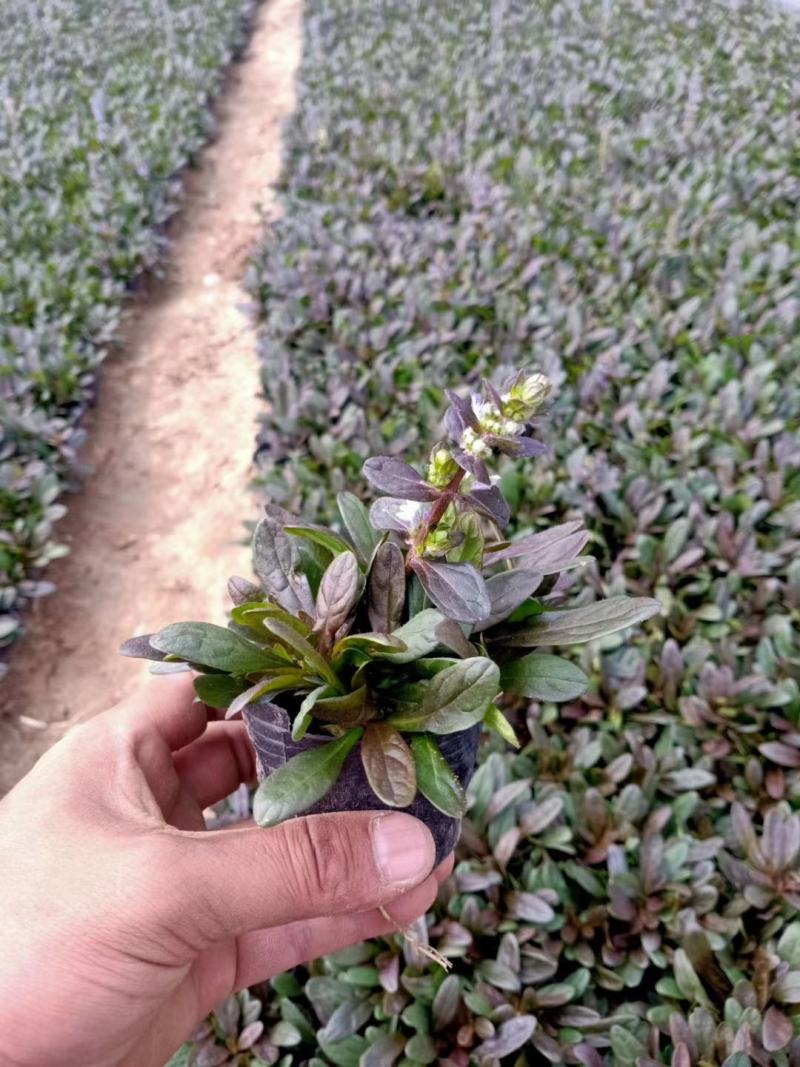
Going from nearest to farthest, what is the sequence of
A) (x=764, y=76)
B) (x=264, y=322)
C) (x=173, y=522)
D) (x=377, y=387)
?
1. (x=377, y=387)
2. (x=173, y=522)
3. (x=264, y=322)
4. (x=764, y=76)

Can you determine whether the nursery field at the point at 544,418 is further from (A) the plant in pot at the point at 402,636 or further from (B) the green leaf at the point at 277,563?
(B) the green leaf at the point at 277,563

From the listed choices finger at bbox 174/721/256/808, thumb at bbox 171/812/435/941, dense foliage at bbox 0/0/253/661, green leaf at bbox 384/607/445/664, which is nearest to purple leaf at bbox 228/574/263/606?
green leaf at bbox 384/607/445/664

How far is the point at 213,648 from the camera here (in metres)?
1.06

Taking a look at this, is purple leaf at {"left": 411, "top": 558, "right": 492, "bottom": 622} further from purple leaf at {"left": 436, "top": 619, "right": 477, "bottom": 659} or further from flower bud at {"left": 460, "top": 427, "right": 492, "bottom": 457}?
flower bud at {"left": 460, "top": 427, "right": 492, "bottom": 457}

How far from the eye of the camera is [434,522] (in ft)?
3.54

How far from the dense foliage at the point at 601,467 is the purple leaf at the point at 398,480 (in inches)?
47.5

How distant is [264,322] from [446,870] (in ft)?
11.0

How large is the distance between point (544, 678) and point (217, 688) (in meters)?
0.48

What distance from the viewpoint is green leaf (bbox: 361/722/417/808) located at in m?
1.03

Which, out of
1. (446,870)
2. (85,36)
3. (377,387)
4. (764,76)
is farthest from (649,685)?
(85,36)

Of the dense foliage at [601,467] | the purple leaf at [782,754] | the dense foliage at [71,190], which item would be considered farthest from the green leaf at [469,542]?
the dense foliage at [71,190]

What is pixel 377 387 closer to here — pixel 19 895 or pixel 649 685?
pixel 649 685

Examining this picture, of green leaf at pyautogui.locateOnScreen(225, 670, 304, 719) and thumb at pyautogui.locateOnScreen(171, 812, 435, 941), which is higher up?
green leaf at pyautogui.locateOnScreen(225, 670, 304, 719)

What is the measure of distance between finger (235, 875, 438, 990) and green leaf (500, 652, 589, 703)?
0.63m
